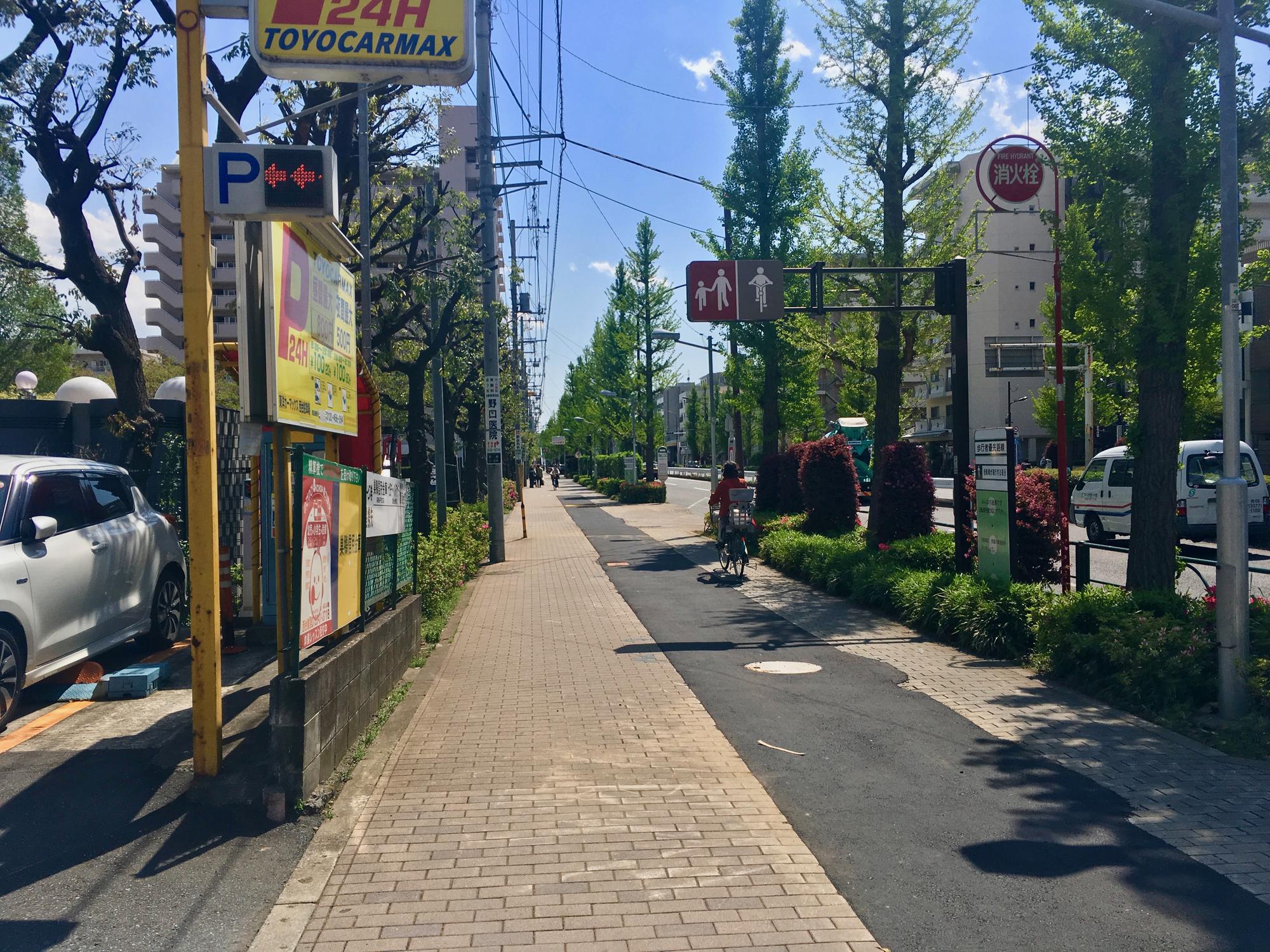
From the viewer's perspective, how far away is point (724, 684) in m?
8.50

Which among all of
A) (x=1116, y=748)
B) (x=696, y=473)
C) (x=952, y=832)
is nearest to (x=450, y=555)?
(x=1116, y=748)

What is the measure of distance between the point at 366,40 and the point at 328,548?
3.28 meters

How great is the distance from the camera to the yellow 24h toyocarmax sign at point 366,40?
241 inches

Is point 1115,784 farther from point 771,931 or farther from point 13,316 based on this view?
point 13,316

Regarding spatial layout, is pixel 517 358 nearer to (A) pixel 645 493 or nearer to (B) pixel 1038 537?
(A) pixel 645 493

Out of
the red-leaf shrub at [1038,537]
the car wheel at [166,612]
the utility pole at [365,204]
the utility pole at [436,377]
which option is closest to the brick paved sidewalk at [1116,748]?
the red-leaf shrub at [1038,537]

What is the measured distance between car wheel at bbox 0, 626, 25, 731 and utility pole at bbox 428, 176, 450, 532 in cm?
787

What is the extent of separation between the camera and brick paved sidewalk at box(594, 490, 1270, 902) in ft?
16.2

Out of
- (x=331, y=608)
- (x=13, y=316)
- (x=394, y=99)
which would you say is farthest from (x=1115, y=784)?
(x=13, y=316)

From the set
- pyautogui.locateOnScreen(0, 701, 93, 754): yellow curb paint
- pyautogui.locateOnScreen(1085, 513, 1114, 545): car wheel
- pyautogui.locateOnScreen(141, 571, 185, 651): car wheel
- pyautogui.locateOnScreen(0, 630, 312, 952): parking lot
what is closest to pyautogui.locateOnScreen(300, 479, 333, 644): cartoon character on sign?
pyautogui.locateOnScreen(0, 630, 312, 952): parking lot

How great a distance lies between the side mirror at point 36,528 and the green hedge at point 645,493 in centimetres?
3768

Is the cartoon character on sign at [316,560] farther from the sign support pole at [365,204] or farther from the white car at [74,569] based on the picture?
the sign support pole at [365,204]

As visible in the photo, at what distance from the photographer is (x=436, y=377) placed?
1784cm

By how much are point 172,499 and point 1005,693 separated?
8.98 metres
